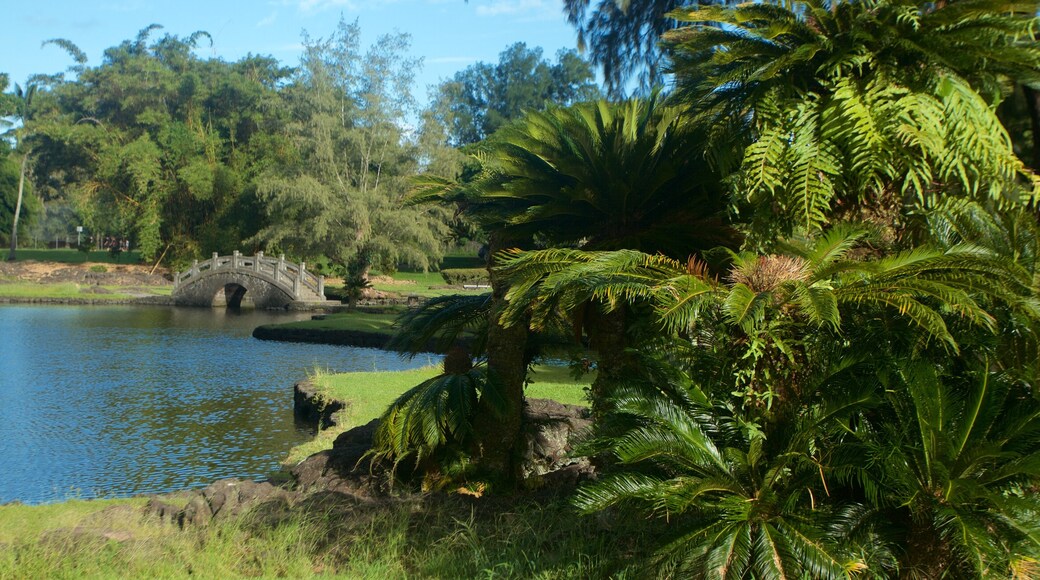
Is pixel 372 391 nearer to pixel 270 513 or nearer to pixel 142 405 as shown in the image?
pixel 142 405

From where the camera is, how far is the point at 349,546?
5.59 meters

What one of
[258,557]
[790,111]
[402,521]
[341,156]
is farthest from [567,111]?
[341,156]

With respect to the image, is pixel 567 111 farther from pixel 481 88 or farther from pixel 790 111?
pixel 481 88

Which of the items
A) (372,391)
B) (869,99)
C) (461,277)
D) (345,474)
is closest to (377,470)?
(345,474)

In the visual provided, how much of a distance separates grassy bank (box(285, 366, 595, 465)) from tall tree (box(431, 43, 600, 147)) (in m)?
65.3

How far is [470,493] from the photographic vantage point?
23.9 feet

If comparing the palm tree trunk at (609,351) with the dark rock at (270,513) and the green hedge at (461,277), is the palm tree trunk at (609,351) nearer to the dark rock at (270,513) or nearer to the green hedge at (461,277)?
the dark rock at (270,513)

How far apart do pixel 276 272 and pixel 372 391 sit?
1056 inches

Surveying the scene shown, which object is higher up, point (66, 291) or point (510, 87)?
point (510, 87)

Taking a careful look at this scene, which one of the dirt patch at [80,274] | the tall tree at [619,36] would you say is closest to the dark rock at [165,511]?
the tall tree at [619,36]

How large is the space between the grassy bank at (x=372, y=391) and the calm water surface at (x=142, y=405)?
763 mm

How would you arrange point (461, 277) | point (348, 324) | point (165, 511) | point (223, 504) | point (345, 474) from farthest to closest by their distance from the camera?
point (461, 277) → point (348, 324) → point (345, 474) → point (165, 511) → point (223, 504)

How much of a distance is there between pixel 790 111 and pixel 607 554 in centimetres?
284

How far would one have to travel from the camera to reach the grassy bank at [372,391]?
11.3 m
